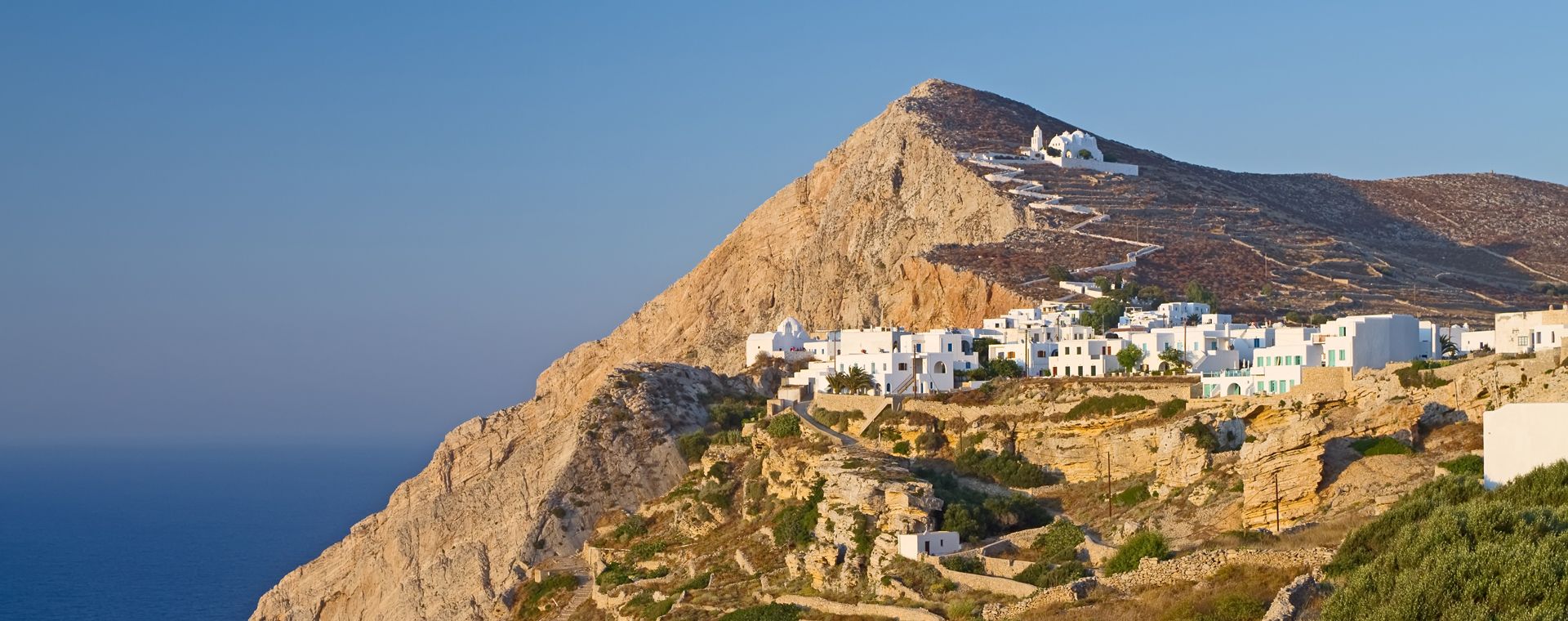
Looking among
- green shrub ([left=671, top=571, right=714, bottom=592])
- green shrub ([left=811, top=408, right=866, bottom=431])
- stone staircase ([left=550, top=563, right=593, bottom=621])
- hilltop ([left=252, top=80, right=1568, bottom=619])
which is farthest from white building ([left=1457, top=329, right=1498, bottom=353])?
stone staircase ([left=550, top=563, right=593, bottom=621])

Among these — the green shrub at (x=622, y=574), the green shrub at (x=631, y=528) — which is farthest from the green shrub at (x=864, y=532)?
the green shrub at (x=631, y=528)

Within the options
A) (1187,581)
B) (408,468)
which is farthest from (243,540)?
(1187,581)

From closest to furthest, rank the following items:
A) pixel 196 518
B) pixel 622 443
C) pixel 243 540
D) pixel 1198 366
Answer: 1. pixel 1198 366
2. pixel 622 443
3. pixel 243 540
4. pixel 196 518

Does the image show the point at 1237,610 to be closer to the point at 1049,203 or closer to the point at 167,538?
the point at 1049,203

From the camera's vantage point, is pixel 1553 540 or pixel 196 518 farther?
pixel 196 518

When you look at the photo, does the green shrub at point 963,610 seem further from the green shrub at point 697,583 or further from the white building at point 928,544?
the green shrub at point 697,583

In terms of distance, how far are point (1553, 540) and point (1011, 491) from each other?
22924 millimetres

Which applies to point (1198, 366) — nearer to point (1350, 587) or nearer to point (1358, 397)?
point (1358, 397)

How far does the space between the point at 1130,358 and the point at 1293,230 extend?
141 ft

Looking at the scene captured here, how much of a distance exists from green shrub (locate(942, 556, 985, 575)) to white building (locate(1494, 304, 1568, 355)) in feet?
50.5

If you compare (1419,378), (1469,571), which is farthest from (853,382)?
(1469,571)

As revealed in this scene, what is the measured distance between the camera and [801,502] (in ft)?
154

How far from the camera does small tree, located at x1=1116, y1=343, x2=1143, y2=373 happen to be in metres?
52.9

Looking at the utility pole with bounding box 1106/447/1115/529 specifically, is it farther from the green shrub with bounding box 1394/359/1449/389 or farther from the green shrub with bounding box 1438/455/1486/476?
the green shrub with bounding box 1438/455/1486/476
